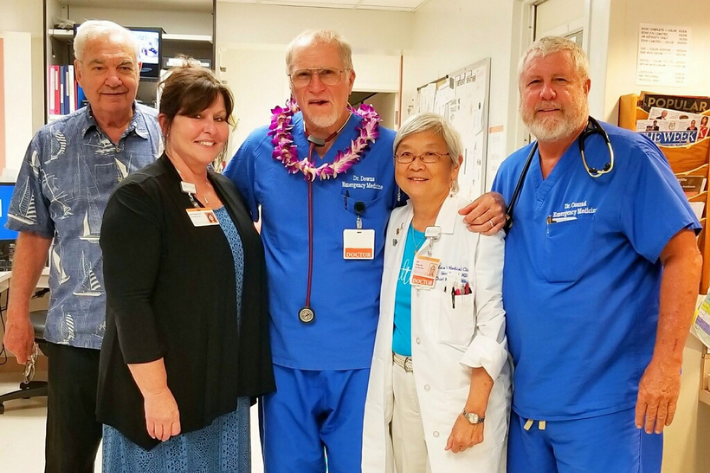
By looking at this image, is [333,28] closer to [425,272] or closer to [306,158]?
[306,158]

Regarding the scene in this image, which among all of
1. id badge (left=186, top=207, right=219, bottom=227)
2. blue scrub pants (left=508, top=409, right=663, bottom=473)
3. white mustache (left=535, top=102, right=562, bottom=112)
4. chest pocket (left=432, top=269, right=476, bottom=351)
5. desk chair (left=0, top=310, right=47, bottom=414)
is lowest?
desk chair (left=0, top=310, right=47, bottom=414)

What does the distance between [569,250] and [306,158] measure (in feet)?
2.65

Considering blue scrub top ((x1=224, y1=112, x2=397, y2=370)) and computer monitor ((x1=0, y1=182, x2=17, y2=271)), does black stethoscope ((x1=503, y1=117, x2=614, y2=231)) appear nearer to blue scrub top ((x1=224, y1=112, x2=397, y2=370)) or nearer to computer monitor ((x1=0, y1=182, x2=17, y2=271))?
blue scrub top ((x1=224, y1=112, x2=397, y2=370))

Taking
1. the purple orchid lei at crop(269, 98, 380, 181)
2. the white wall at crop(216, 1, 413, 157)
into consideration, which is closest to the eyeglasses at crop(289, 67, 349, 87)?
the purple orchid lei at crop(269, 98, 380, 181)

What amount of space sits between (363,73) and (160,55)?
231 cm

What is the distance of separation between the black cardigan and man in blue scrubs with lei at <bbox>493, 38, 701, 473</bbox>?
803 mm

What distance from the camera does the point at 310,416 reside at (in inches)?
70.6

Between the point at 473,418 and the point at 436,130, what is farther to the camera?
the point at 436,130

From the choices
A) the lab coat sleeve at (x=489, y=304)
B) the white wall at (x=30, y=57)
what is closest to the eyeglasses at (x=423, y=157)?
the lab coat sleeve at (x=489, y=304)

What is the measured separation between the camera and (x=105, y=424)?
5.17ft

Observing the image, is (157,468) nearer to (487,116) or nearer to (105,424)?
(105,424)

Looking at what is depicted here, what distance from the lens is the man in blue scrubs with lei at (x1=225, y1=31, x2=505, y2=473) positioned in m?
1.77

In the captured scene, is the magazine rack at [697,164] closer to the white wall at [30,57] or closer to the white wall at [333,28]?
the white wall at [333,28]

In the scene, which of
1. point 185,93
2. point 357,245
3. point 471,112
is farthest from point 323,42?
point 471,112
